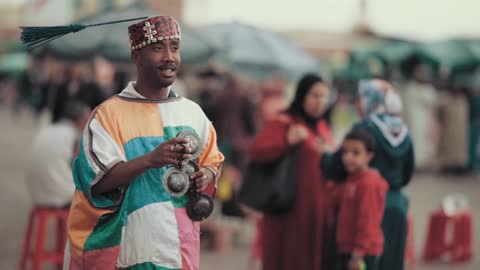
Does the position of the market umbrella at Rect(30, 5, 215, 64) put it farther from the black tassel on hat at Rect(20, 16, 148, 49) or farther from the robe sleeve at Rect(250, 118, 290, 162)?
the black tassel on hat at Rect(20, 16, 148, 49)

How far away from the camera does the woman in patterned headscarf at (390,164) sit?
5.44 m

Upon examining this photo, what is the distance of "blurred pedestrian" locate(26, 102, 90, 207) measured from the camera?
6.48 metres

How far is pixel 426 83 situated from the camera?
17547 mm

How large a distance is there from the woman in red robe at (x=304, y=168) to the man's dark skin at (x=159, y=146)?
248 cm

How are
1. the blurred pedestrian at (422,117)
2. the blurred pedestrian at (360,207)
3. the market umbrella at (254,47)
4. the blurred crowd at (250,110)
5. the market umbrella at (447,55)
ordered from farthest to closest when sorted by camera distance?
the market umbrella at (447,55) → the blurred pedestrian at (422,117) → the market umbrella at (254,47) → the blurred crowd at (250,110) → the blurred pedestrian at (360,207)

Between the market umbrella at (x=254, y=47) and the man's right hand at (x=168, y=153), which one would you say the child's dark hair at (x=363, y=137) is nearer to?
the man's right hand at (x=168, y=153)

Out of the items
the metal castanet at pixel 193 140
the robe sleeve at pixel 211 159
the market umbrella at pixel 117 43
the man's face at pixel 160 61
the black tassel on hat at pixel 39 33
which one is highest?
the market umbrella at pixel 117 43

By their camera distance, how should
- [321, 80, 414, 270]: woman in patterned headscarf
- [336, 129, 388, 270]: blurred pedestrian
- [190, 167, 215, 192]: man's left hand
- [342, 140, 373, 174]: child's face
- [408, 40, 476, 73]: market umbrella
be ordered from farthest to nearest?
[408, 40, 476, 73]: market umbrella → [321, 80, 414, 270]: woman in patterned headscarf → [342, 140, 373, 174]: child's face → [336, 129, 388, 270]: blurred pedestrian → [190, 167, 215, 192]: man's left hand

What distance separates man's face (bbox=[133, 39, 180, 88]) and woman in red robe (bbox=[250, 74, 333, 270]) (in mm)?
2541

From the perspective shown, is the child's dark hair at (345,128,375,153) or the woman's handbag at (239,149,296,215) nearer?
the child's dark hair at (345,128,375,153)

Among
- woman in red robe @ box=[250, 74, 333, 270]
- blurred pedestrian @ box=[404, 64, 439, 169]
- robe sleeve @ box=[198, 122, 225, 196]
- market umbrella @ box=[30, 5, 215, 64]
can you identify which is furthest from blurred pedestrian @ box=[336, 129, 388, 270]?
blurred pedestrian @ box=[404, 64, 439, 169]

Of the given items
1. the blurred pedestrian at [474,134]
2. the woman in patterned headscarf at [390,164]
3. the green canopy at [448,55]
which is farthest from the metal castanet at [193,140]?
the green canopy at [448,55]

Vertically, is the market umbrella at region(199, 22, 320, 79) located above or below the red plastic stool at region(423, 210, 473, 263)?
above

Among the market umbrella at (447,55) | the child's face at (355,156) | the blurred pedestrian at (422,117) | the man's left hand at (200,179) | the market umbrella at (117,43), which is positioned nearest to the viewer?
the man's left hand at (200,179)
